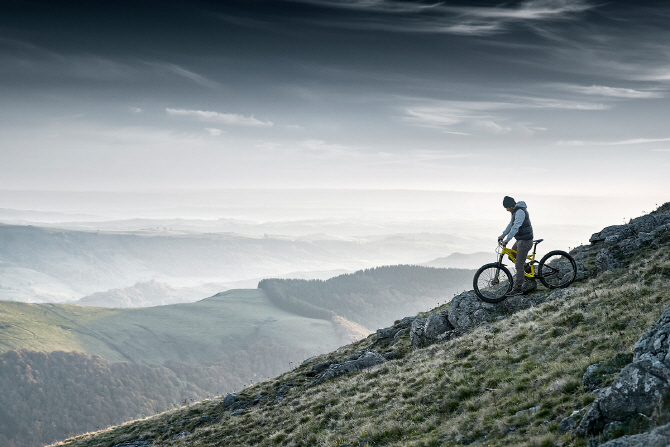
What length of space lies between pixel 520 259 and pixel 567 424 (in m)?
12.4

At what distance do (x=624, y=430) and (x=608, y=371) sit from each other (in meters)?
3.26

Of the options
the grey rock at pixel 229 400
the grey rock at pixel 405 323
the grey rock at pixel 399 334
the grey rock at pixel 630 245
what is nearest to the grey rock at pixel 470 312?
the grey rock at pixel 399 334

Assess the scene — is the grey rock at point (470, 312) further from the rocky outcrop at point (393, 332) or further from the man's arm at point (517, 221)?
the rocky outcrop at point (393, 332)

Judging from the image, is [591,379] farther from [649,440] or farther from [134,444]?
[134,444]

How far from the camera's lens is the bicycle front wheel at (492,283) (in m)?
20.7

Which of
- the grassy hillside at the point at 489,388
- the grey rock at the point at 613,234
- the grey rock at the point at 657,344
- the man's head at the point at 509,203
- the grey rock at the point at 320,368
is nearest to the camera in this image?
the grey rock at the point at 657,344

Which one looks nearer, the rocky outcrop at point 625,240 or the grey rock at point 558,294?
the grey rock at point 558,294

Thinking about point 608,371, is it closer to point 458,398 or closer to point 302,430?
point 458,398

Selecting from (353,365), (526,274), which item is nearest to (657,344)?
(526,274)

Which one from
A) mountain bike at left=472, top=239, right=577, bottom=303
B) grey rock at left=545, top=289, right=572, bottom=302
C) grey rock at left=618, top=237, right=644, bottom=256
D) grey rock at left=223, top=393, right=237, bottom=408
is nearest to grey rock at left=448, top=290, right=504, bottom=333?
mountain bike at left=472, top=239, right=577, bottom=303

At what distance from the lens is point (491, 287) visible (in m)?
22.1

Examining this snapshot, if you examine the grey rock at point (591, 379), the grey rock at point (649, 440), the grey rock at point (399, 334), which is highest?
the grey rock at point (649, 440)

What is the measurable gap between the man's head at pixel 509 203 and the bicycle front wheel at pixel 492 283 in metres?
2.92

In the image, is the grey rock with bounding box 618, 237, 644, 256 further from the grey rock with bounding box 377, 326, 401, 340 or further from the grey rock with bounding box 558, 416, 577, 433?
the grey rock with bounding box 558, 416, 577, 433
